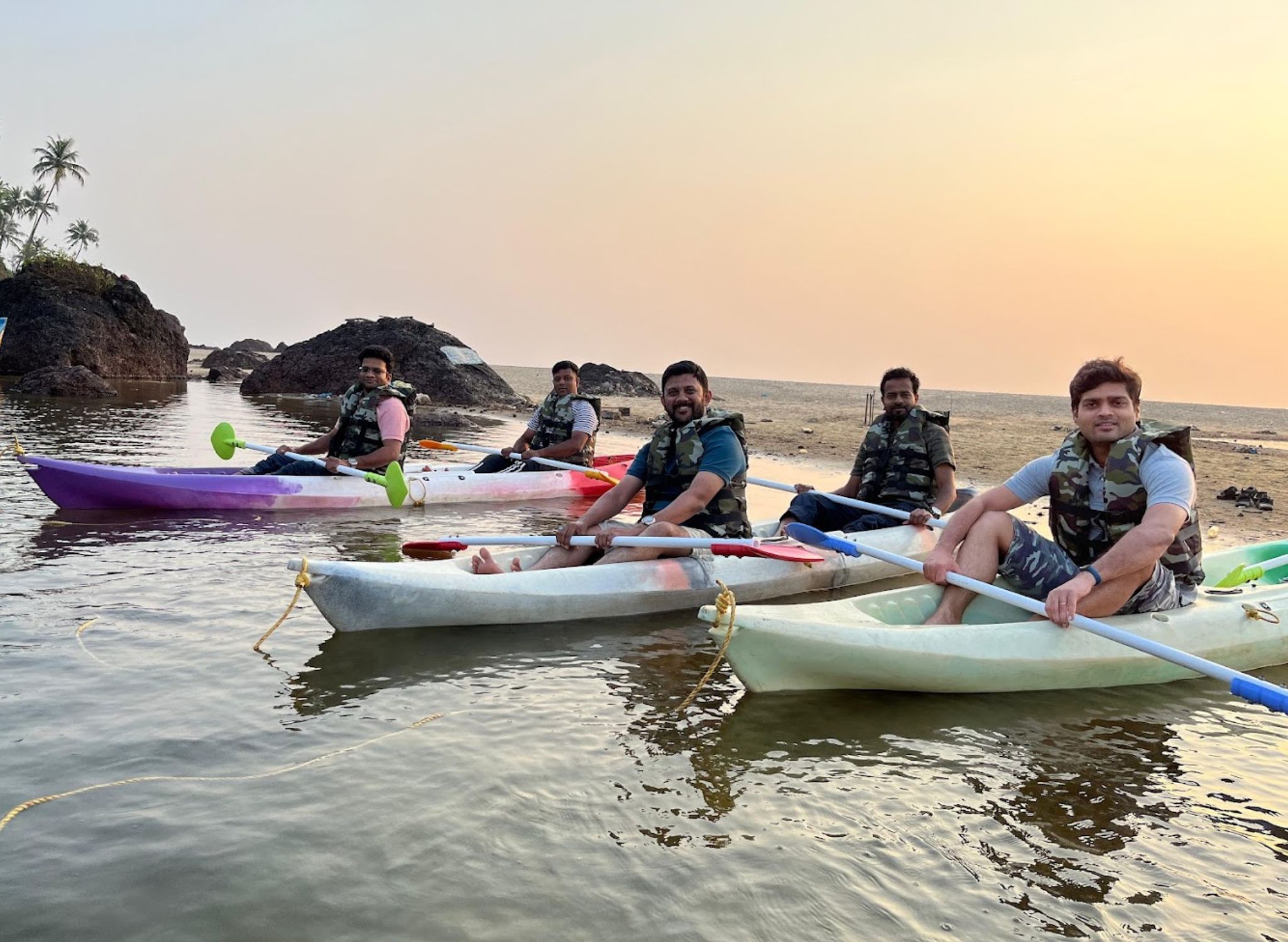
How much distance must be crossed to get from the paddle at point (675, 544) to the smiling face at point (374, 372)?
13.0 ft

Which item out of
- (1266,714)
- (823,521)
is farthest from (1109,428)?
(823,521)

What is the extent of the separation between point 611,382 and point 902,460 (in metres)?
40.2

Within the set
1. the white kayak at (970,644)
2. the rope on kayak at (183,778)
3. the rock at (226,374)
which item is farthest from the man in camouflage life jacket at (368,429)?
the rock at (226,374)

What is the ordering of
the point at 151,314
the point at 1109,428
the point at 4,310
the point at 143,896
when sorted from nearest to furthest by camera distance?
the point at 143,896 → the point at 1109,428 → the point at 4,310 → the point at 151,314

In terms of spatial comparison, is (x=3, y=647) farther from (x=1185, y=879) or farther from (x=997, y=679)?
(x=1185, y=879)

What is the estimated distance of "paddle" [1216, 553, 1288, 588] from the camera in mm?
6832

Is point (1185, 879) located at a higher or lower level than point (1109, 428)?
lower

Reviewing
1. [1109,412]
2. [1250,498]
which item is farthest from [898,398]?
[1250,498]

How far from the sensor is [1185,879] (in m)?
3.34

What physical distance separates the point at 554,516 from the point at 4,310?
94.7 ft

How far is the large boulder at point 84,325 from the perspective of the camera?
30594mm

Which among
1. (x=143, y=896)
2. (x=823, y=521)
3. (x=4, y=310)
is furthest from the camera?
(x=4, y=310)

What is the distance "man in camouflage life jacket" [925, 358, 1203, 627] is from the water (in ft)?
1.98

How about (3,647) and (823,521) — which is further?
(823,521)
